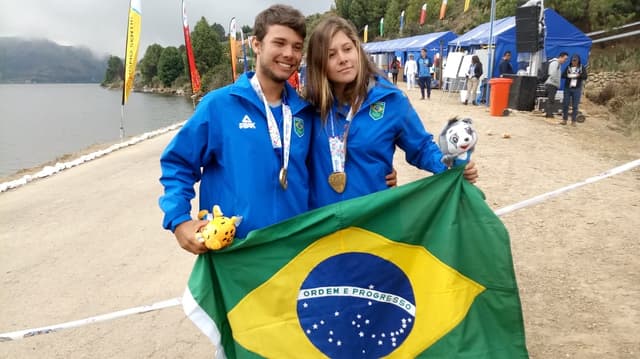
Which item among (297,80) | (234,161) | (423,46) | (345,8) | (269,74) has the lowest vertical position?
(234,161)

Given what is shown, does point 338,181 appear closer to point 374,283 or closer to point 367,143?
point 367,143

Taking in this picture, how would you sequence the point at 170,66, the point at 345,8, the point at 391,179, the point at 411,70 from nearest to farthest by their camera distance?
1. the point at 391,179
2. the point at 411,70
3. the point at 345,8
4. the point at 170,66

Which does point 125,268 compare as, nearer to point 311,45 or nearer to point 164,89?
point 311,45

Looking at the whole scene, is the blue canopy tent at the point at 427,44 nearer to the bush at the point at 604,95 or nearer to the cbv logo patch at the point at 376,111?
the bush at the point at 604,95

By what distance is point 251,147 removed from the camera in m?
2.19

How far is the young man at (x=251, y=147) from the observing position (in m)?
2.19

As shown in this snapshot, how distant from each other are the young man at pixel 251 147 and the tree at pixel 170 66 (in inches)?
4332

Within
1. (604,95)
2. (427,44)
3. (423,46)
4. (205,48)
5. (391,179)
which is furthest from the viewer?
(205,48)

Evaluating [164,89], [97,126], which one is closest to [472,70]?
[97,126]

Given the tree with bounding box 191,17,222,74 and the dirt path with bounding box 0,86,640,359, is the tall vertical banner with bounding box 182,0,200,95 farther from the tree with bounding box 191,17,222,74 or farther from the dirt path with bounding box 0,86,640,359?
the tree with bounding box 191,17,222,74

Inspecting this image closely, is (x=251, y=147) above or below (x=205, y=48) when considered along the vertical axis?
below

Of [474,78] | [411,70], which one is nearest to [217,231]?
[474,78]

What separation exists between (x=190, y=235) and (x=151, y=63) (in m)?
127

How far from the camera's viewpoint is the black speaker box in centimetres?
1498
